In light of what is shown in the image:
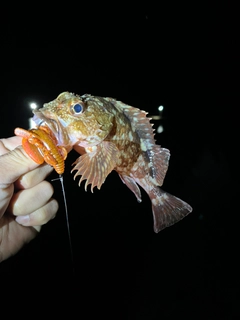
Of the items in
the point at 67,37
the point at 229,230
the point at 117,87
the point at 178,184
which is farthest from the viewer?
the point at 117,87

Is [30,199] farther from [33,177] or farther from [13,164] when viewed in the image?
[13,164]

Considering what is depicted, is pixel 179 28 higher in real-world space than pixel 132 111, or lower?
higher

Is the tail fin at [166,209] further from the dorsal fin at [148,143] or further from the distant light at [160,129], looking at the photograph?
the distant light at [160,129]

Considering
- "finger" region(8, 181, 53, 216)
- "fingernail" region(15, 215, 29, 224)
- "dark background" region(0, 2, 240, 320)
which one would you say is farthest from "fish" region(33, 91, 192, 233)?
"dark background" region(0, 2, 240, 320)

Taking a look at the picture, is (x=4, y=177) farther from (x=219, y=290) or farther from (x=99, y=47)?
(x=99, y=47)

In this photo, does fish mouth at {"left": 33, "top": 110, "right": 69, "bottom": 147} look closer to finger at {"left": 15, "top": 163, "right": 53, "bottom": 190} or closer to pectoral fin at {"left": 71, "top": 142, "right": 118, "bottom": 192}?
pectoral fin at {"left": 71, "top": 142, "right": 118, "bottom": 192}

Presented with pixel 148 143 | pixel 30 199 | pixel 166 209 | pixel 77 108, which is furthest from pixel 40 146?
pixel 166 209

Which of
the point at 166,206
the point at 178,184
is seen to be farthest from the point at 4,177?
the point at 178,184

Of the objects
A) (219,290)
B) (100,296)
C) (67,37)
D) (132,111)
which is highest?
(67,37)
